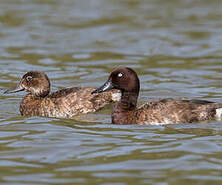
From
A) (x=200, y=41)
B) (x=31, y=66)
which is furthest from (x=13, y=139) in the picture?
(x=200, y=41)

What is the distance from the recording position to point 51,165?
285 inches

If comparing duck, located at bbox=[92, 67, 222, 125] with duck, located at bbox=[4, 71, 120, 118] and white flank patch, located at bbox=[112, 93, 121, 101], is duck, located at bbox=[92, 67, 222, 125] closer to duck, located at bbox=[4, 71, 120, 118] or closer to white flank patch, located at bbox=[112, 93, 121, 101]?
duck, located at bbox=[4, 71, 120, 118]

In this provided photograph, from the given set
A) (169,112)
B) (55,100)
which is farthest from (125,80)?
(55,100)

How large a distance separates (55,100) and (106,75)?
139 inches

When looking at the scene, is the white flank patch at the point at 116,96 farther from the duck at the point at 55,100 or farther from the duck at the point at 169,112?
the duck at the point at 169,112

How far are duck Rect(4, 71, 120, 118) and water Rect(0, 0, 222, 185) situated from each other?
22cm

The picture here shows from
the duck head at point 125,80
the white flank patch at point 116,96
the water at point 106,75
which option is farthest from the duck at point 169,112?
the white flank patch at point 116,96

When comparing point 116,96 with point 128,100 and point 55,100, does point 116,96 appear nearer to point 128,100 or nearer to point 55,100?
point 55,100

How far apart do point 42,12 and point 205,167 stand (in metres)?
14.7

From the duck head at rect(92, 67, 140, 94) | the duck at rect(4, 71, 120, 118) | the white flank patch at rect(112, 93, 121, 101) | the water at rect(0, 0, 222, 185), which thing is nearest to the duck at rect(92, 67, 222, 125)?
the duck head at rect(92, 67, 140, 94)

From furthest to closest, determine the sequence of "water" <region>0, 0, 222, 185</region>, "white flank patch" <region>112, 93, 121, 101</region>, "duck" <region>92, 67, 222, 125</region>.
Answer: "white flank patch" <region>112, 93, 121, 101</region>
"duck" <region>92, 67, 222, 125</region>
"water" <region>0, 0, 222, 185</region>

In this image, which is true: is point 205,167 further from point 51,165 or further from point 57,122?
point 57,122

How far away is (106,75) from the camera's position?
46.7 ft

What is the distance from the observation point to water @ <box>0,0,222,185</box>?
23.2 feet
